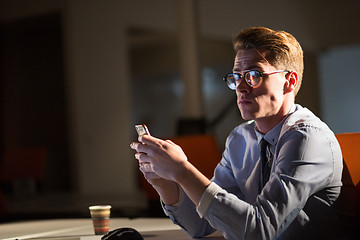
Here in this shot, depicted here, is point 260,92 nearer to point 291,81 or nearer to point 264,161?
point 291,81

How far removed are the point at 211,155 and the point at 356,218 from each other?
1737 mm

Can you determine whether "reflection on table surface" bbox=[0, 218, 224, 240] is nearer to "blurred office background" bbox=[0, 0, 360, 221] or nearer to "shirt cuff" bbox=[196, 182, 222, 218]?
"shirt cuff" bbox=[196, 182, 222, 218]

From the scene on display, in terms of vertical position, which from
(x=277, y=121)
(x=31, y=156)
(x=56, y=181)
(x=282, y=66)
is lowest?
(x=56, y=181)

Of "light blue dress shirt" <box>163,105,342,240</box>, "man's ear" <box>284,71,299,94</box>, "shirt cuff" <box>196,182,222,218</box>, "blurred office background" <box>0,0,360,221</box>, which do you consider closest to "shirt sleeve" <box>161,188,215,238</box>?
"light blue dress shirt" <box>163,105,342,240</box>

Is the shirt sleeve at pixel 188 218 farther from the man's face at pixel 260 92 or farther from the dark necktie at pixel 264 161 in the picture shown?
the man's face at pixel 260 92

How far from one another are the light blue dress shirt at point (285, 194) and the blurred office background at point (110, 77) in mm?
5184

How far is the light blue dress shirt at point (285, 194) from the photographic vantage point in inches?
53.4

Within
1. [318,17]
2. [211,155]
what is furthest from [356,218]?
[318,17]

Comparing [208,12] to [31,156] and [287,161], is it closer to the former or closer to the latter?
[31,156]

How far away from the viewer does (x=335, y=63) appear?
10875mm

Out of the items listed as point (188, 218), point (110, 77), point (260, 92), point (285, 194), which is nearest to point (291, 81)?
point (260, 92)

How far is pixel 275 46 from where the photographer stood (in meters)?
1.59

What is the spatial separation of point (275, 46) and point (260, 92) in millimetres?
141

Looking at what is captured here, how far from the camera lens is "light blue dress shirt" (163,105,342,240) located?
1.36 metres
